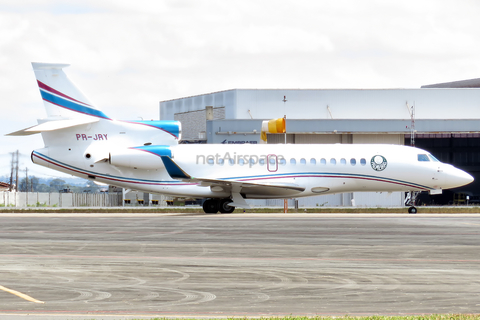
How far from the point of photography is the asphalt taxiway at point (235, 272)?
955 centimetres

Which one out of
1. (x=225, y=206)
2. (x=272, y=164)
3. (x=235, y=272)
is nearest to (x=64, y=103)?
(x=225, y=206)

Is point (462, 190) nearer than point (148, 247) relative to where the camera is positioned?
No

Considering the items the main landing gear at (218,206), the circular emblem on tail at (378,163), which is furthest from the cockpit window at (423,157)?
the main landing gear at (218,206)

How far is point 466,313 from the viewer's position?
9.09 m

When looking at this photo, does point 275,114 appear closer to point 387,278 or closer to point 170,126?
point 170,126

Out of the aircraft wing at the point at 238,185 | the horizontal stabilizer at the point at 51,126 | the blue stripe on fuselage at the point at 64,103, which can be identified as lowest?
the aircraft wing at the point at 238,185

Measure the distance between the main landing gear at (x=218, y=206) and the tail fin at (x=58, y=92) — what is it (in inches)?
337

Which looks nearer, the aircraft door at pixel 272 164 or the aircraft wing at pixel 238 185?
the aircraft wing at pixel 238 185

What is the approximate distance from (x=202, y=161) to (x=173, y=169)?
129 inches

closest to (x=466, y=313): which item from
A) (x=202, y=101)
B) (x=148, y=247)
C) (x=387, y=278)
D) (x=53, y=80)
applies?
(x=387, y=278)

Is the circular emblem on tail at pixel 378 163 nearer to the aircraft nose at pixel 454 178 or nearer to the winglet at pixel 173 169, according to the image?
the aircraft nose at pixel 454 178

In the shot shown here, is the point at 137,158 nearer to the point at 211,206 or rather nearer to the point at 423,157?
the point at 211,206

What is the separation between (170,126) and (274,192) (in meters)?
6.93

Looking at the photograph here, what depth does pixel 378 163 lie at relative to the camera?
34.2 metres
